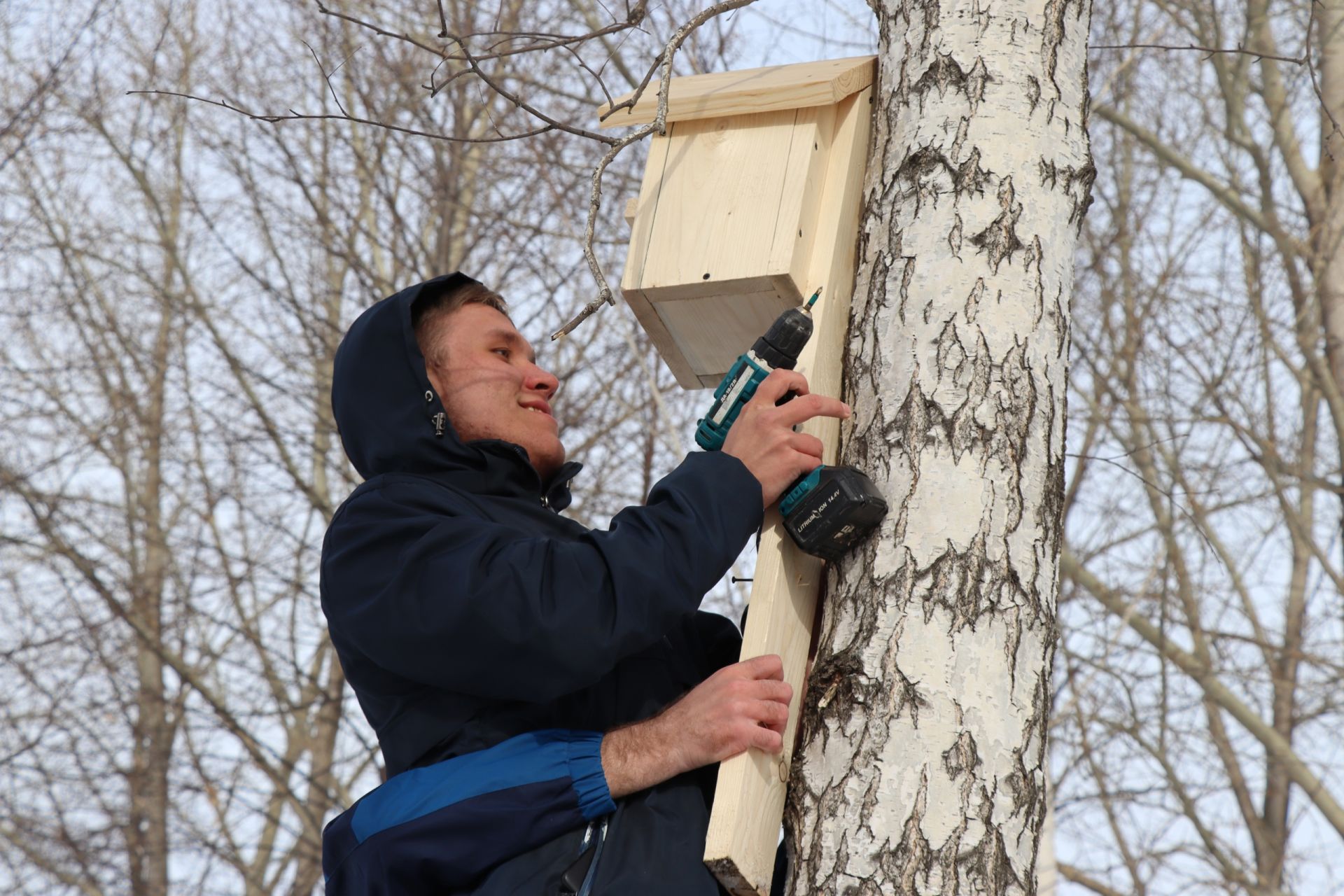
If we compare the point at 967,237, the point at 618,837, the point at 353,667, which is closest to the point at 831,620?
the point at 618,837

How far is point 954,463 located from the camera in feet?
6.53

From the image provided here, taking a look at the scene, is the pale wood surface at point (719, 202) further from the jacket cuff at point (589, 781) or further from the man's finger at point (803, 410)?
the jacket cuff at point (589, 781)

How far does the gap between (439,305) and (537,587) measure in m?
0.91

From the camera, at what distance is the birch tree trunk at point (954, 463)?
6.03 ft

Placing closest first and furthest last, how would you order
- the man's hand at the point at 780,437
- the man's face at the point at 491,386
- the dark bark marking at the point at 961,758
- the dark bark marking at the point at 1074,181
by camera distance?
the dark bark marking at the point at 961,758
the man's hand at the point at 780,437
the dark bark marking at the point at 1074,181
the man's face at the point at 491,386

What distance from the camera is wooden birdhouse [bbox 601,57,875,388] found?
2.27 metres

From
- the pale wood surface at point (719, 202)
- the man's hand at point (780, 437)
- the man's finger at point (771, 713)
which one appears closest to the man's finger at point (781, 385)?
the man's hand at point (780, 437)

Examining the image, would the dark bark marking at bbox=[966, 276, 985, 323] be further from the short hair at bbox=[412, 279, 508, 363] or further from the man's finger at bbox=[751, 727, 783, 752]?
the short hair at bbox=[412, 279, 508, 363]

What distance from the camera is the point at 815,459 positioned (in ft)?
6.77

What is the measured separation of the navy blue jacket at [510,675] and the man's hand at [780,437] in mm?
45

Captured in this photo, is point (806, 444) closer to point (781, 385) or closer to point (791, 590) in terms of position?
point (781, 385)

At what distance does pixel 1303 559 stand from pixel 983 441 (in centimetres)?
Result: 635

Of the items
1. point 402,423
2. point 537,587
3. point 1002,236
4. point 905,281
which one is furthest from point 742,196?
point 537,587

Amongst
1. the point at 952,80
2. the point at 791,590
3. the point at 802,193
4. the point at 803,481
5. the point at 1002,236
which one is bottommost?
the point at 791,590
